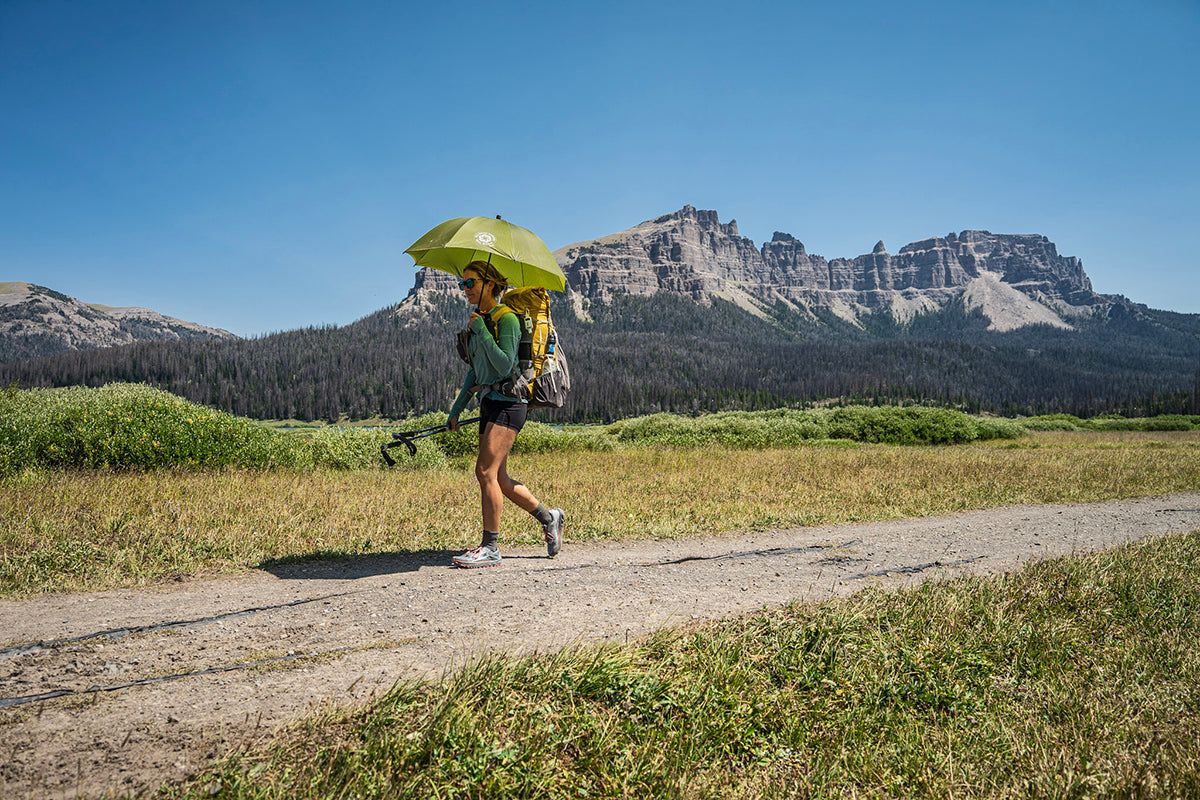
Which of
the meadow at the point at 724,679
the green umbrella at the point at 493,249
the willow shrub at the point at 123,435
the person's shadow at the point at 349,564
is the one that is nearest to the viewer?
the meadow at the point at 724,679

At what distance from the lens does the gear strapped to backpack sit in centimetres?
643

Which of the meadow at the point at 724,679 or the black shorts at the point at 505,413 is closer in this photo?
the meadow at the point at 724,679

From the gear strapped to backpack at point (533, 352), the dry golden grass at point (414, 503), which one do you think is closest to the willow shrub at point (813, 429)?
the dry golden grass at point (414, 503)

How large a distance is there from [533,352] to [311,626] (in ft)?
10.7

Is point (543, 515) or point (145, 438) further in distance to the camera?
point (145, 438)

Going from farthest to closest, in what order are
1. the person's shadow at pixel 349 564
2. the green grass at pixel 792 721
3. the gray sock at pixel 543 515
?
the gray sock at pixel 543 515, the person's shadow at pixel 349 564, the green grass at pixel 792 721

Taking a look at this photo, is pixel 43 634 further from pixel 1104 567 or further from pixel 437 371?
pixel 437 371

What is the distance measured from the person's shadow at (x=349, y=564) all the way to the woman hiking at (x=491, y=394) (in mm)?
480

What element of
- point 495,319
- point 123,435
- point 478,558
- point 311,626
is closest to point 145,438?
point 123,435

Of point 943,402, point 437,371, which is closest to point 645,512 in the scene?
point 437,371

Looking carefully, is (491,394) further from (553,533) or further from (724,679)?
(724,679)

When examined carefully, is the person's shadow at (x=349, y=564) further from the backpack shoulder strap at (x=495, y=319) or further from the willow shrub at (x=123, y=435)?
the willow shrub at (x=123, y=435)

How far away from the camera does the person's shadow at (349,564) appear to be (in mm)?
6493

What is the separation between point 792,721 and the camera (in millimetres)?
3701
